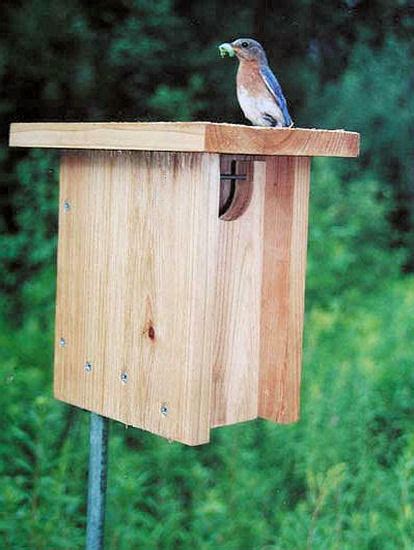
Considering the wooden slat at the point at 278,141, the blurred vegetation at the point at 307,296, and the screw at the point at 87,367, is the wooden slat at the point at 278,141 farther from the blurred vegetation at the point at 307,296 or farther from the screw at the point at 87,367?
the blurred vegetation at the point at 307,296

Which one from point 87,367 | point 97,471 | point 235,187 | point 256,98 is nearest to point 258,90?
point 256,98

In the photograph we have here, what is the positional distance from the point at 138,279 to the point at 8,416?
1133 millimetres

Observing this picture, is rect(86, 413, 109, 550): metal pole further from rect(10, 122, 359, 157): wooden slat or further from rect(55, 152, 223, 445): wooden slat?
rect(10, 122, 359, 157): wooden slat

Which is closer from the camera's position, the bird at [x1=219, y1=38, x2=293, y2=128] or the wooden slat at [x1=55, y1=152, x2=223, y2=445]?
the wooden slat at [x1=55, y1=152, x2=223, y2=445]

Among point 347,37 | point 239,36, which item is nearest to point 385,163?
point 347,37

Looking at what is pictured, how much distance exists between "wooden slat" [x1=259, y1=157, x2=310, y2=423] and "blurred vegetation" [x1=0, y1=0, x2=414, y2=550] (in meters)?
0.85

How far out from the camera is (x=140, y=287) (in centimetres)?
146

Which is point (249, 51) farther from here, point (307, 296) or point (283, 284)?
point (307, 296)

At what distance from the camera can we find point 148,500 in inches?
96.5

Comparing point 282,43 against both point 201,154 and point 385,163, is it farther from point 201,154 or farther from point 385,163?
point 201,154

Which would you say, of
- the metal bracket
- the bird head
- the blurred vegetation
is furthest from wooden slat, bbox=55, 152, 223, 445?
the blurred vegetation

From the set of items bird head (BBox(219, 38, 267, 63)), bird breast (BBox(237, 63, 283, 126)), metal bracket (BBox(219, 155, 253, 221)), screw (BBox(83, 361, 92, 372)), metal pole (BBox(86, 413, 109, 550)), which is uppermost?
bird head (BBox(219, 38, 267, 63))

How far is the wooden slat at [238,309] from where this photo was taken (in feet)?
4.83

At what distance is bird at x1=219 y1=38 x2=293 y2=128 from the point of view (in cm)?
150
